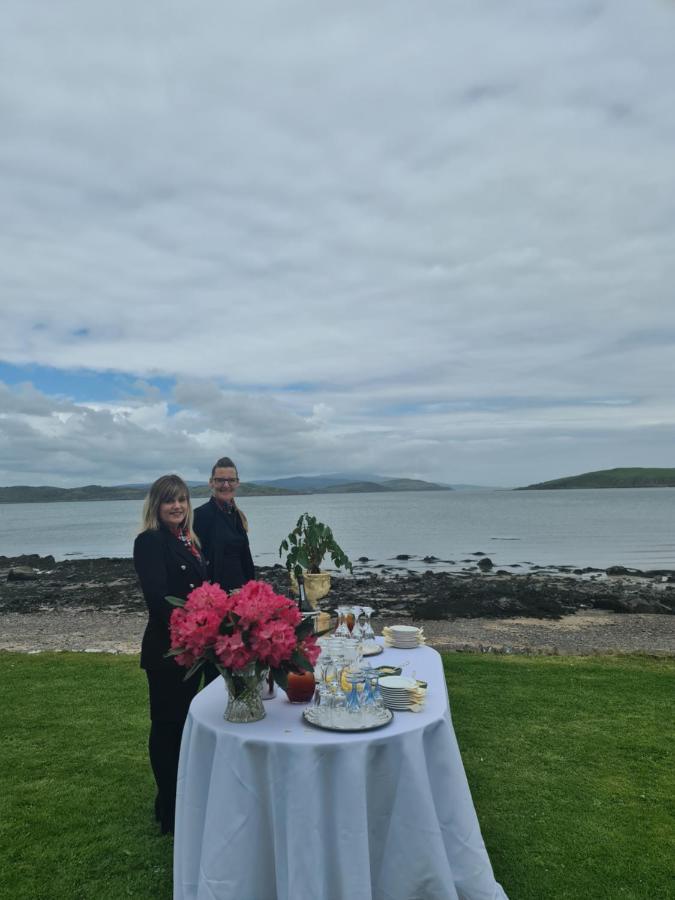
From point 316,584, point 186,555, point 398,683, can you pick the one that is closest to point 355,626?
point 398,683

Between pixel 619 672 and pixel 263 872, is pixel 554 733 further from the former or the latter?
pixel 263 872

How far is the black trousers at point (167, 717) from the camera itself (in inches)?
151

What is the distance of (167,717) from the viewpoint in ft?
12.7

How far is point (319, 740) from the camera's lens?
8.84 feet

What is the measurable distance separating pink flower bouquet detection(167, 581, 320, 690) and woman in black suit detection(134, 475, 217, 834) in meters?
0.95

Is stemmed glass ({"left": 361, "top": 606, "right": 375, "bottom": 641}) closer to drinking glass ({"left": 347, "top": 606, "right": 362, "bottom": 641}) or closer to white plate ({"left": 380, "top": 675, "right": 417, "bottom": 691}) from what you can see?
drinking glass ({"left": 347, "top": 606, "right": 362, "bottom": 641})

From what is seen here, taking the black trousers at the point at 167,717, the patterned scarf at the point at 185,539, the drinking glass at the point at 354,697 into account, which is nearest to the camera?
the drinking glass at the point at 354,697

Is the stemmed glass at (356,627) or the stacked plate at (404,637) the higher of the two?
the stemmed glass at (356,627)

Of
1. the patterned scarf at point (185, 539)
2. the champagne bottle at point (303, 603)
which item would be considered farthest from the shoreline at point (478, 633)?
the patterned scarf at point (185, 539)

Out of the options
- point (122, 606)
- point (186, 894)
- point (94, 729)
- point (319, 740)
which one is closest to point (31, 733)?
point (94, 729)

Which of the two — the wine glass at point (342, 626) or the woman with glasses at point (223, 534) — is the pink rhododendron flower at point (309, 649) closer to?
the wine glass at point (342, 626)

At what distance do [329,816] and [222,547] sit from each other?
2721mm

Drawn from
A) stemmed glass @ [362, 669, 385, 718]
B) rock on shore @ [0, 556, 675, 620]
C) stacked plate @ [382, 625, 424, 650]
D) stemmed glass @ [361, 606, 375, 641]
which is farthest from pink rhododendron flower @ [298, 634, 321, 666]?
rock on shore @ [0, 556, 675, 620]

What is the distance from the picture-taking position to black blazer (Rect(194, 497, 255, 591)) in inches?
203
